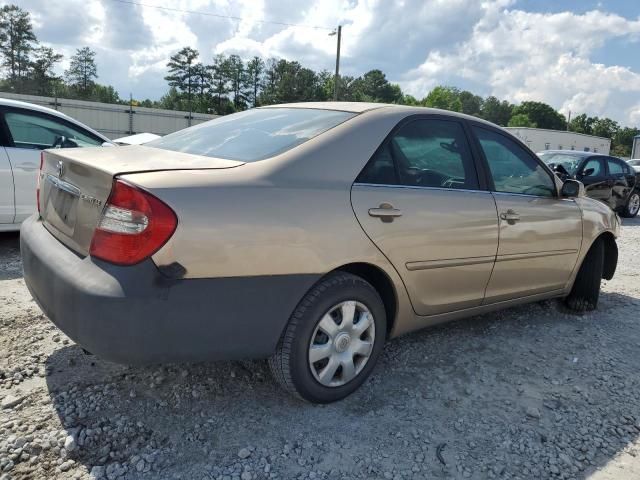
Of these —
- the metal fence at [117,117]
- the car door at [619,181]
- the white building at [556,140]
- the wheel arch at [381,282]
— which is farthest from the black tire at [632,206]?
the white building at [556,140]

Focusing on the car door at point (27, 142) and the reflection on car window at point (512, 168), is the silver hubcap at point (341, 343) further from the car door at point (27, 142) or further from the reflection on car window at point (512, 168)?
the car door at point (27, 142)

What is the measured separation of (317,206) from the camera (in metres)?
2.50

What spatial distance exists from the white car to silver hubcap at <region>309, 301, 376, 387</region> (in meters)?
4.14

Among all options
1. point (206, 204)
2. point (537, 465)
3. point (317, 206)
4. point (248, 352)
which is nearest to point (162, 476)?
point (248, 352)

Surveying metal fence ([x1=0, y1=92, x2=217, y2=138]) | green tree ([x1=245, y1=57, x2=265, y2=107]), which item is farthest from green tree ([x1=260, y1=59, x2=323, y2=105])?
metal fence ([x1=0, y1=92, x2=217, y2=138])

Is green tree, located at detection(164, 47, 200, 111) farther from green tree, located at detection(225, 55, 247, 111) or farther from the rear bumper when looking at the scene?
the rear bumper

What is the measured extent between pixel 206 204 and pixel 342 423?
4.24 ft

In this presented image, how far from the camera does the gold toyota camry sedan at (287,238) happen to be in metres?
2.15

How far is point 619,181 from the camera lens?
12.1 metres

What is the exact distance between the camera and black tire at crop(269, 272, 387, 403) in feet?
8.26

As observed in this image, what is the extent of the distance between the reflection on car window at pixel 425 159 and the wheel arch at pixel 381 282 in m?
0.46

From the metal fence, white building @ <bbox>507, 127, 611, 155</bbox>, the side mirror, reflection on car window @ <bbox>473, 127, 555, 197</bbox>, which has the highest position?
white building @ <bbox>507, 127, 611, 155</bbox>

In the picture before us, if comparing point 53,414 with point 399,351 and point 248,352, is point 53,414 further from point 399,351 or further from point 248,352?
point 399,351

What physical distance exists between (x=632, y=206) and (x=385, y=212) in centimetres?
1280
